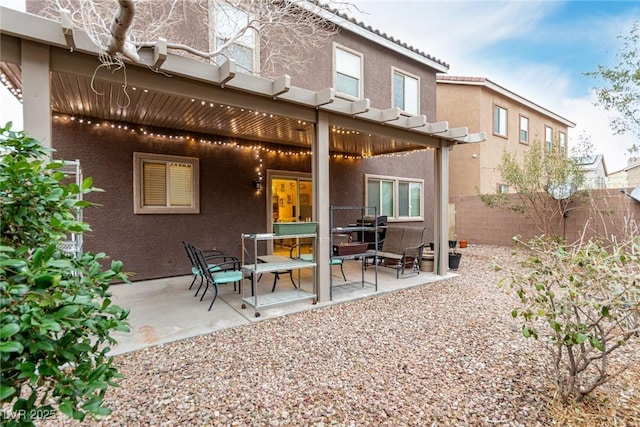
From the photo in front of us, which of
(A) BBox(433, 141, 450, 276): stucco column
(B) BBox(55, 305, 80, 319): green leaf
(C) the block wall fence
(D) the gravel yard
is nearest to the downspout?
(A) BBox(433, 141, 450, 276): stucco column

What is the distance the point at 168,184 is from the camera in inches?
256

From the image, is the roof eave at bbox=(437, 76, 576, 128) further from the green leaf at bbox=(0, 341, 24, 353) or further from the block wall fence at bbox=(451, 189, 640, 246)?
the green leaf at bbox=(0, 341, 24, 353)

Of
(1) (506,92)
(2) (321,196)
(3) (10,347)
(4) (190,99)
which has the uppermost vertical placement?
(1) (506,92)

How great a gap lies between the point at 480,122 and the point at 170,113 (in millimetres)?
11460

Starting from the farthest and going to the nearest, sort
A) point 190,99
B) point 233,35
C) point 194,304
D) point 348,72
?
point 348,72 → point 233,35 → point 194,304 → point 190,99

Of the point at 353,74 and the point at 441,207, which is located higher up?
the point at 353,74

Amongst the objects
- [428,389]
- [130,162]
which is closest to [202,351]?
[428,389]

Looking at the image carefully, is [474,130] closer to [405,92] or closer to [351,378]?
[405,92]

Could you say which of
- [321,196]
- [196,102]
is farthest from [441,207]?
[196,102]

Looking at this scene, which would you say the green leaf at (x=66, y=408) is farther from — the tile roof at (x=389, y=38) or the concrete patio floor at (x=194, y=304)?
the tile roof at (x=389, y=38)

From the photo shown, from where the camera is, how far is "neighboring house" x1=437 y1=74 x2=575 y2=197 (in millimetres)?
12336

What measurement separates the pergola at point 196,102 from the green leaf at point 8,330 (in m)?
2.93

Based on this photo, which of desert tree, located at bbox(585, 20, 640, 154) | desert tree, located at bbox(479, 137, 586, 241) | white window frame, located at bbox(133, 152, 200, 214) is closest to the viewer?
white window frame, located at bbox(133, 152, 200, 214)

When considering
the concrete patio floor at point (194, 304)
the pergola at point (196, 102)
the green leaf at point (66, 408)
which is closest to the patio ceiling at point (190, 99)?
the pergola at point (196, 102)
